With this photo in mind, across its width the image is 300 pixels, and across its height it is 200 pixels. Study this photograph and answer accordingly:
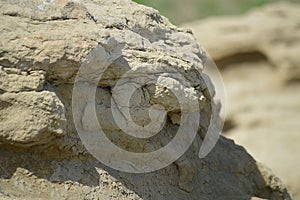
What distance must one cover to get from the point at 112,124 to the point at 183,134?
44 cm

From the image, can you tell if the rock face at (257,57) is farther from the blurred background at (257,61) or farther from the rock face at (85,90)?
the rock face at (85,90)

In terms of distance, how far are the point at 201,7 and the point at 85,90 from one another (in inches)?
400

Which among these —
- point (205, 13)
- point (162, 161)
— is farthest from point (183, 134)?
point (205, 13)

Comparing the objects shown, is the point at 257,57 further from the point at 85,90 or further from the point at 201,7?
the point at 85,90

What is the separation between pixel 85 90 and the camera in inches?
97.9

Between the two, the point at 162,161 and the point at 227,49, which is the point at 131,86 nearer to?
the point at 162,161

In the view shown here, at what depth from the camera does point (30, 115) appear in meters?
2.21

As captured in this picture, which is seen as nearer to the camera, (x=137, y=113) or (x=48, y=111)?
(x=48, y=111)

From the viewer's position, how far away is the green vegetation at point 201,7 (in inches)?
470

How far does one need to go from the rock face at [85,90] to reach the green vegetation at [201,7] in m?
9.09

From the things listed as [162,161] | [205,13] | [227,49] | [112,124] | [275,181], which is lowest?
[205,13]

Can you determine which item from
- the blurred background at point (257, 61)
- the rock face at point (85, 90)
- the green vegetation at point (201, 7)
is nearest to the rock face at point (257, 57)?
the blurred background at point (257, 61)

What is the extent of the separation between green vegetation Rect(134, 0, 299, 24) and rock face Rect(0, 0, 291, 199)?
9.09m

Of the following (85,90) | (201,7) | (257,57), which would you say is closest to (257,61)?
(257,57)
